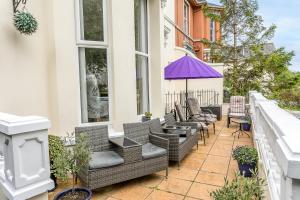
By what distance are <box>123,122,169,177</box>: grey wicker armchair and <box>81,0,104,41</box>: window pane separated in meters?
1.88

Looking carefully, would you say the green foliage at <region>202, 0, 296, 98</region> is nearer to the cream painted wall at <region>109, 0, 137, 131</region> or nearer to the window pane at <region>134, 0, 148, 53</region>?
the window pane at <region>134, 0, 148, 53</region>

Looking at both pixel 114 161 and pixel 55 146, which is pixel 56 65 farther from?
pixel 114 161

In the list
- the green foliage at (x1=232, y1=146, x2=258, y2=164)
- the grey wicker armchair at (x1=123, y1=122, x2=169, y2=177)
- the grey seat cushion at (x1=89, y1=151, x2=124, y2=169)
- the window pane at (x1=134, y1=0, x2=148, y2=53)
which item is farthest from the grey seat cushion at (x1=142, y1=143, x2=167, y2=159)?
the window pane at (x1=134, y1=0, x2=148, y2=53)

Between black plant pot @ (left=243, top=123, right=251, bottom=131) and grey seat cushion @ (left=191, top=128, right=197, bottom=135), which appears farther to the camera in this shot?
black plant pot @ (left=243, top=123, right=251, bottom=131)

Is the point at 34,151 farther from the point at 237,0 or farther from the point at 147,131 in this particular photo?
the point at 237,0

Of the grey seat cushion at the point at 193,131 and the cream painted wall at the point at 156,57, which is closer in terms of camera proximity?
the grey seat cushion at the point at 193,131

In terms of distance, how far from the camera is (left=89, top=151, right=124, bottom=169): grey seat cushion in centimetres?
339

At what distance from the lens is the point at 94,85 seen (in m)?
4.46

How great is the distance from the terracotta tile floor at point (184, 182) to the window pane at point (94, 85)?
1.41m

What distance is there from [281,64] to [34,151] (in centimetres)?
1246

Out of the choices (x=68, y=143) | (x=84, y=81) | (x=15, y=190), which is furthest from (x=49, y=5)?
(x=15, y=190)

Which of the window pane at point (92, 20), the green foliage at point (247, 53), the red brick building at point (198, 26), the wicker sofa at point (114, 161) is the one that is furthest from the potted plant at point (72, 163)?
the red brick building at point (198, 26)

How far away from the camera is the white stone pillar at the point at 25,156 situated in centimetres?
214

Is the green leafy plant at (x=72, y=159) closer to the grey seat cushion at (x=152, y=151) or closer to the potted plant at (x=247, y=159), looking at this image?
the grey seat cushion at (x=152, y=151)
